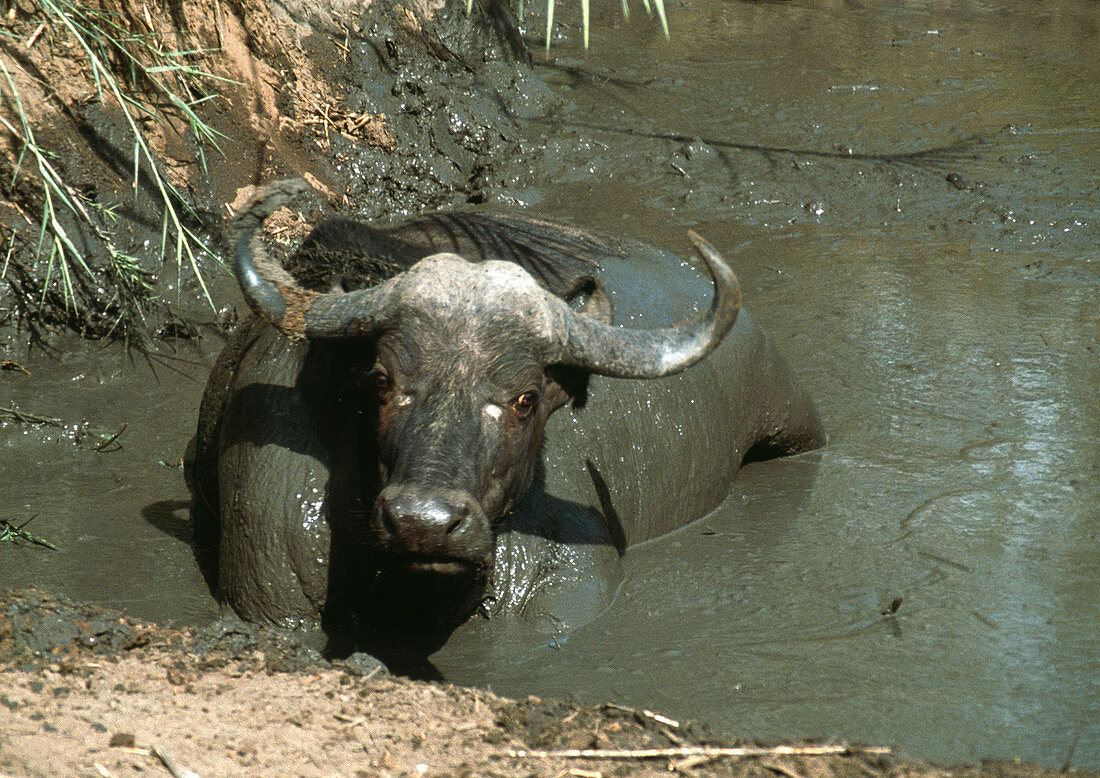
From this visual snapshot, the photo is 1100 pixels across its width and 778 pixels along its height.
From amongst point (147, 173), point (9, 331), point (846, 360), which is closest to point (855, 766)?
point (846, 360)

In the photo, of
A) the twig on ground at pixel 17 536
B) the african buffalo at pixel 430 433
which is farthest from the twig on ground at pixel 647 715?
the twig on ground at pixel 17 536

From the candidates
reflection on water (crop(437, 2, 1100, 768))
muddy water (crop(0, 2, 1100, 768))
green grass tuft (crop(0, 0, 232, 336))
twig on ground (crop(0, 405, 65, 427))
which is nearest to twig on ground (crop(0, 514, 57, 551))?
muddy water (crop(0, 2, 1100, 768))

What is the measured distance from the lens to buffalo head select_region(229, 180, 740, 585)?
3650 mm

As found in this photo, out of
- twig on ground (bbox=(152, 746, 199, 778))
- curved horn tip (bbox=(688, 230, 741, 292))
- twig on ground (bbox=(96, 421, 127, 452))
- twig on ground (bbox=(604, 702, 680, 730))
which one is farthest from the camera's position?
twig on ground (bbox=(96, 421, 127, 452))

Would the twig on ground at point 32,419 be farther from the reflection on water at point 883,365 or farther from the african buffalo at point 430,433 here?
the reflection on water at point 883,365

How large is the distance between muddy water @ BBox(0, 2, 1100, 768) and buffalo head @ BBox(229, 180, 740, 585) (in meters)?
0.81

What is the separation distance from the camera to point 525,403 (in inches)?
154

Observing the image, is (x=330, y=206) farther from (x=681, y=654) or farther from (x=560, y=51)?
(x=681, y=654)

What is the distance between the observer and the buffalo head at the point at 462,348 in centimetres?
365

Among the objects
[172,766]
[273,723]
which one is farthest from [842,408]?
[172,766]

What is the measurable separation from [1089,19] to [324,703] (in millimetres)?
13007

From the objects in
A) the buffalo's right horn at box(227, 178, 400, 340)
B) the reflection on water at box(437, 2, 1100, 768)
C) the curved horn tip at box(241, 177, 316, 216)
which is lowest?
the reflection on water at box(437, 2, 1100, 768)

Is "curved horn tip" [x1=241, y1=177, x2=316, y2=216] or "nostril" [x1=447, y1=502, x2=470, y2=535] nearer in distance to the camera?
"nostril" [x1=447, y1=502, x2=470, y2=535]

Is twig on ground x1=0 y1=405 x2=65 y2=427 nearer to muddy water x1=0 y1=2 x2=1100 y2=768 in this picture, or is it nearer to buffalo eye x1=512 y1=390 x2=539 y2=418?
muddy water x1=0 y1=2 x2=1100 y2=768
